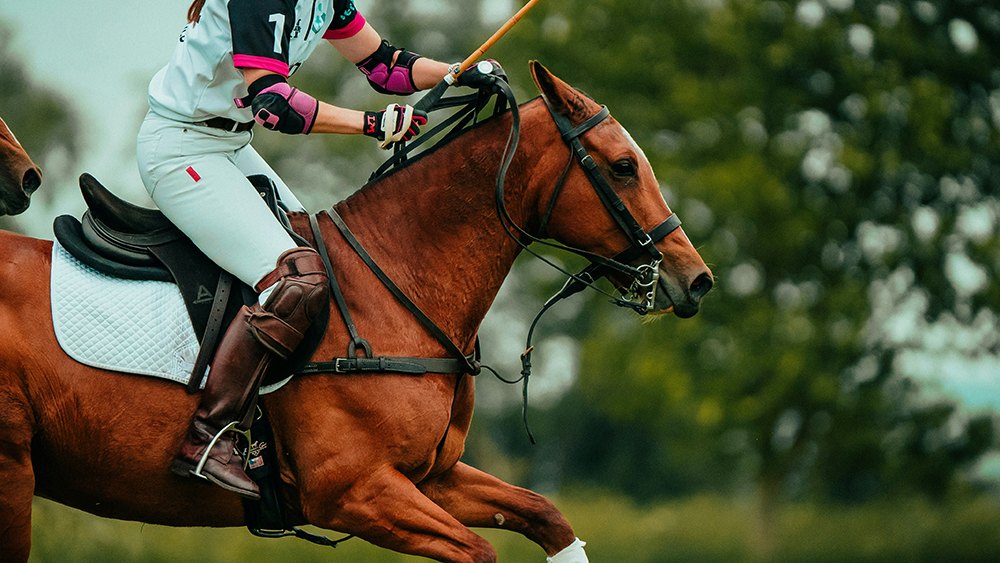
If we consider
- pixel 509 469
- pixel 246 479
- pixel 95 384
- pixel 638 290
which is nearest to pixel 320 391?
pixel 246 479

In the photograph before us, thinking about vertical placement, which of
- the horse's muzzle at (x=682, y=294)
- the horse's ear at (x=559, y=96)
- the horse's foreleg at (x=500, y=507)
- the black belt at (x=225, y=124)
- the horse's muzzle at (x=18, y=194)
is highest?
the horse's ear at (x=559, y=96)

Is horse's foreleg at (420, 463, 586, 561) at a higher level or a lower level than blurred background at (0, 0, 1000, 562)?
lower

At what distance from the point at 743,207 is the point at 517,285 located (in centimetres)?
1505

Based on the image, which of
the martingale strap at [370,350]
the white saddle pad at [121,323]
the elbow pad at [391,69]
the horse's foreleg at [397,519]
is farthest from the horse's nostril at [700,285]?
the white saddle pad at [121,323]

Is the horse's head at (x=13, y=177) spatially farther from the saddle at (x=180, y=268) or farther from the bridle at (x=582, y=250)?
the bridle at (x=582, y=250)

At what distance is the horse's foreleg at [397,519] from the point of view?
5.31 meters

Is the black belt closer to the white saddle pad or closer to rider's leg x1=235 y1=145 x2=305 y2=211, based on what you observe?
rider's leg x1=235 y1=145 x2=305 y2=211

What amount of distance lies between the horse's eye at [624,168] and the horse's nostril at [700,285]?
0.55 meters

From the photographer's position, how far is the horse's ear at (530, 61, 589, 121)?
5.77 meters

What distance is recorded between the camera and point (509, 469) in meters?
34.4

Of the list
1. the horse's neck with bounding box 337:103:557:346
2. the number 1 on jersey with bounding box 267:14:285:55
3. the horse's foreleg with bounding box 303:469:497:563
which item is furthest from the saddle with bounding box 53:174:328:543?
the number 1 on jersey with bounding box 267:14:285:55

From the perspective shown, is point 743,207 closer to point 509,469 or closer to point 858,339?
point 858,339

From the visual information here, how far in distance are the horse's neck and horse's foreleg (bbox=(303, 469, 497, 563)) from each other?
77 centimetres

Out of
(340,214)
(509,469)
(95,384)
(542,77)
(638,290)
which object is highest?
(509,469)
